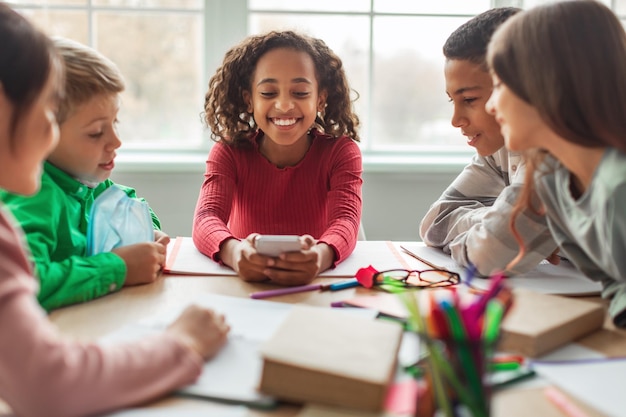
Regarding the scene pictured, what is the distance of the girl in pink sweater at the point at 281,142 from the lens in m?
1.73

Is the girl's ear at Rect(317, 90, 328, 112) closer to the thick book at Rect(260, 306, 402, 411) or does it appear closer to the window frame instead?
the window frame

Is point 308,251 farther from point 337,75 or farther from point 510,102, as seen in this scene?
point 337,75

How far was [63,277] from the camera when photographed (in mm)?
1101

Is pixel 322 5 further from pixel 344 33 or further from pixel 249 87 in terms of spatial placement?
pixel 249 87

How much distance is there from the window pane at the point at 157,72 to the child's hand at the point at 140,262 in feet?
5.35

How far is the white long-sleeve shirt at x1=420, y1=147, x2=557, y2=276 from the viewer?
130 centimetres

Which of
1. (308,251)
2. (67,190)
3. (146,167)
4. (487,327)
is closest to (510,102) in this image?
(308,251)

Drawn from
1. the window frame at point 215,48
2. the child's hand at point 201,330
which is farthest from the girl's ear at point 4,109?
the window frame at point 215,48

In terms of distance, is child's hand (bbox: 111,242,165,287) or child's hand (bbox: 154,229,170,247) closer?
child's hand (bbox: 111,242,165,287)

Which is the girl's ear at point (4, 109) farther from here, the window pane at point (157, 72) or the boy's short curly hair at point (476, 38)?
the window pane at point (157, 72)

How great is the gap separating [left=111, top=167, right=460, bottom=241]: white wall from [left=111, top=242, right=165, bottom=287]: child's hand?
140cm

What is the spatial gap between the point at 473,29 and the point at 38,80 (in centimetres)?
105

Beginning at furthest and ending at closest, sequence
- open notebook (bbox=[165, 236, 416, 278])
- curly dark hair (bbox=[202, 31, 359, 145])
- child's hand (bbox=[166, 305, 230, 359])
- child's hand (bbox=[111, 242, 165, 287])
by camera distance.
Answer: curly dark hair (bbox=[202, 31, 359, 145]) < open notebook (bbox=[165, 236, 416, 278]) < child's hand (bbox=[111, 242, 165, 287]) < child's hand (bbox=[166, 305, 230, 359])

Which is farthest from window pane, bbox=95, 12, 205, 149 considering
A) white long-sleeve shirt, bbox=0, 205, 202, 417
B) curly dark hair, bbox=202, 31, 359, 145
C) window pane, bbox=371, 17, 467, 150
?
white long-sleeve shirt, bbox=0, 205, 202, 417
